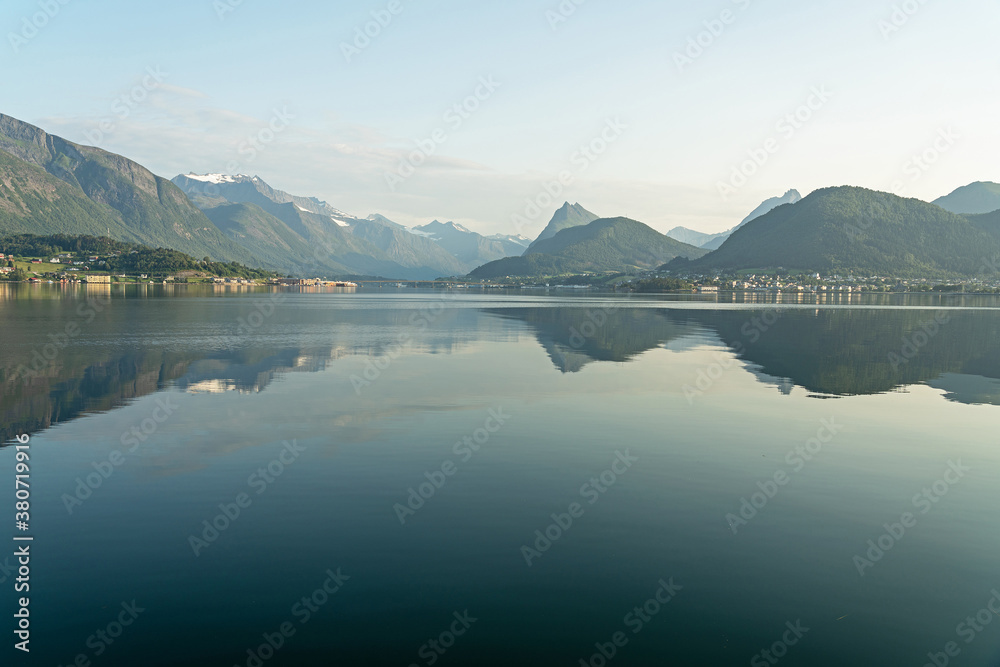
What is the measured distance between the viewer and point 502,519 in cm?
1750

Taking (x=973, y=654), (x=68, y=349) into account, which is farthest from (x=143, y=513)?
(x=68, y=349)

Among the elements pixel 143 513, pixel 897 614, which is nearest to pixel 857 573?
pixel 897 614

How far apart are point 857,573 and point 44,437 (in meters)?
29.0

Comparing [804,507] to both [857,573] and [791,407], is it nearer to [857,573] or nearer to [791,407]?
[857,573]

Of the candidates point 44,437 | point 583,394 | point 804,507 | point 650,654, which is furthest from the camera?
point 583,394

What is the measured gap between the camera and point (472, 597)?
13141 millimetres

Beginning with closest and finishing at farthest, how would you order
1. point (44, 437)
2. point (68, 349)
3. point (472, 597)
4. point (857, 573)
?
point (472, 597) < point (857, 573) < point (44, 437) < point (68, 349)

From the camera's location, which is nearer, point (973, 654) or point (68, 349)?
point (973, 654)

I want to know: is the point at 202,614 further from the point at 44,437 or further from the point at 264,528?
the point at 44,437

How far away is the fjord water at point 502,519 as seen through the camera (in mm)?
12000

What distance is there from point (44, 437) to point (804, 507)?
93.4ft

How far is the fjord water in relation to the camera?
1200 centimetres

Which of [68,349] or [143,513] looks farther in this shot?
[68,349]

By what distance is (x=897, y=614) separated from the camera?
42.9 ft
